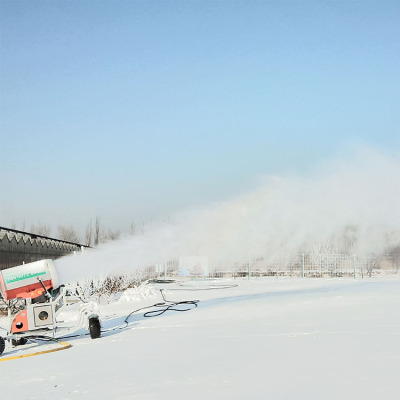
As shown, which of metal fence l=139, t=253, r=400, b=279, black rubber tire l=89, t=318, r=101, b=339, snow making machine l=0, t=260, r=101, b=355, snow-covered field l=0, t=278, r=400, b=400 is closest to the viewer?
snow-covered field l=0, t=278, r=400, b=400

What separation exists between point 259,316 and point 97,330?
418 cm

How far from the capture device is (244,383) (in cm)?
666

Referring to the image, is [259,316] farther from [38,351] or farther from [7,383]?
[7,383]

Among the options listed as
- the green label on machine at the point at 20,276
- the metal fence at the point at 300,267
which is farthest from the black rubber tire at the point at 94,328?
the metal fence at the point at 300,267

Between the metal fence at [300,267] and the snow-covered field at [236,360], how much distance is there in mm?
23564

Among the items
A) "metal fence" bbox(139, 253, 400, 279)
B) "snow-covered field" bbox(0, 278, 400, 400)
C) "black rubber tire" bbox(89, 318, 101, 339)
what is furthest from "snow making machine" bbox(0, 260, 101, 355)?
"metal fence" bbox(139, 253, 400, 279)

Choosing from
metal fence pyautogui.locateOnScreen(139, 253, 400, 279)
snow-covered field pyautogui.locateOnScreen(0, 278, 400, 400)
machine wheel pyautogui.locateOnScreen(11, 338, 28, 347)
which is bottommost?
machine wheel pyautogui.locateOnScreen(11, 338, 28, 347)

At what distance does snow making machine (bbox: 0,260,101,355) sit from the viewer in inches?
485

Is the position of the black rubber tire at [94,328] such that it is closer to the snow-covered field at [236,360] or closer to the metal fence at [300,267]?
the snow-covered field at [236,360]

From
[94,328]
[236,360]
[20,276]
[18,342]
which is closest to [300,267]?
[94,328]

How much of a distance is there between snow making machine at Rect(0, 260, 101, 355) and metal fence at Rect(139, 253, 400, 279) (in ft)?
80.4

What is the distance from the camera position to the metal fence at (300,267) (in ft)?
123

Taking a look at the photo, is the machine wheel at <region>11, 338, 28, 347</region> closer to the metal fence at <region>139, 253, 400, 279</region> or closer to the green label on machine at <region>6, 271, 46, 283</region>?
the green label on machine at <region>6, 271, 46, 283</region>

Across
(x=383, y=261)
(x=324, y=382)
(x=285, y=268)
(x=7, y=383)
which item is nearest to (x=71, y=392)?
(x=7, y=383)
